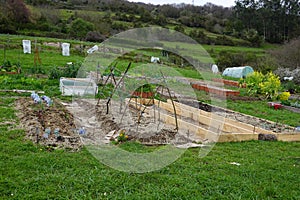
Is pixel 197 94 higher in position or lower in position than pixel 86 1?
lower

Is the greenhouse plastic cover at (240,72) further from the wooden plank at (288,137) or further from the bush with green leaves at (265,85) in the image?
the wooden plank at (288,137)

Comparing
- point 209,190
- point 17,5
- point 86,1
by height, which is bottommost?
point 209,190

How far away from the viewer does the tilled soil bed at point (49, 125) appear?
439 cm

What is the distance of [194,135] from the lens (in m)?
5.53

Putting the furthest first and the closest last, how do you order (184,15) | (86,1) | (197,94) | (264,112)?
(86,1)
(184,15)
(197,94)
(264,112)

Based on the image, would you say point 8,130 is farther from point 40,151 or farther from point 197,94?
point 197,94

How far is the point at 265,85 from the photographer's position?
11031 mm

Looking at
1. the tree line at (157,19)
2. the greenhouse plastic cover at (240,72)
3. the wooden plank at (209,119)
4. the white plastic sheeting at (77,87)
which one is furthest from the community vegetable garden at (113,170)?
the tree line at (157,19)

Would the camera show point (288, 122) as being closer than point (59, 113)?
No

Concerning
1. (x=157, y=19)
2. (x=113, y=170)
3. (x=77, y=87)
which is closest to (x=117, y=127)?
(x=113, y=170)

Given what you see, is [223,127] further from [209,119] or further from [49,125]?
[49,125]

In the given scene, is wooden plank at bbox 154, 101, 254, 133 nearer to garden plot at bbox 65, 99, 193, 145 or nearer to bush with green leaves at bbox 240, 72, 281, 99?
garden plot at bbox 65, 99, 193, 145

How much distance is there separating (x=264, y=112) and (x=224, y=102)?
1419 mm

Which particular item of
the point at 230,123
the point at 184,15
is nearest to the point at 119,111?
the point at 230,123
